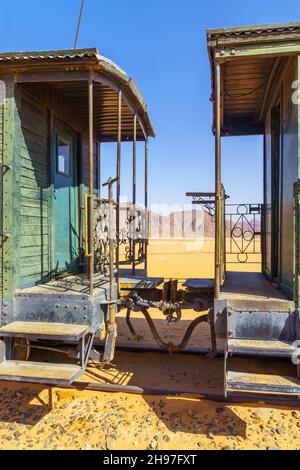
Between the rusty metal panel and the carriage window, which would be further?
the rusty metal panel

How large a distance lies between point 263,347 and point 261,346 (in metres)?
0.04

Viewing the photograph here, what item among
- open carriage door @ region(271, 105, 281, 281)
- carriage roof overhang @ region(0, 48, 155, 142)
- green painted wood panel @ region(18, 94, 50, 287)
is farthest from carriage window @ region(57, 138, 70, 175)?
open carriage door @ region(271, 105, 281, 281)

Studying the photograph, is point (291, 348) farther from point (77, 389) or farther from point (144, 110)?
point (144, 110)

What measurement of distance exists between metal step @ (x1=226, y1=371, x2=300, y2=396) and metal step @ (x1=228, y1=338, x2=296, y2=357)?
0.77ft

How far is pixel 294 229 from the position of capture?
3932 mm

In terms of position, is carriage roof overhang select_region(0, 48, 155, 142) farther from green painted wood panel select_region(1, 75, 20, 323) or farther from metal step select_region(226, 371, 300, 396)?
metal step select_region(226, 371, 300, 396)

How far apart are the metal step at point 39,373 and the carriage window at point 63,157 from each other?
131 inches

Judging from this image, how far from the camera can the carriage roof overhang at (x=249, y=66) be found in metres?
3.87

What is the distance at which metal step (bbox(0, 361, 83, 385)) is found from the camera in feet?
11.5

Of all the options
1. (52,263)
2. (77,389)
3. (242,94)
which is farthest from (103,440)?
(242,94)

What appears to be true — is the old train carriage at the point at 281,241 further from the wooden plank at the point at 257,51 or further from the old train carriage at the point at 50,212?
the old train carriage at the point at 50,212

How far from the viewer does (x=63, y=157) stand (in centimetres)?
634
